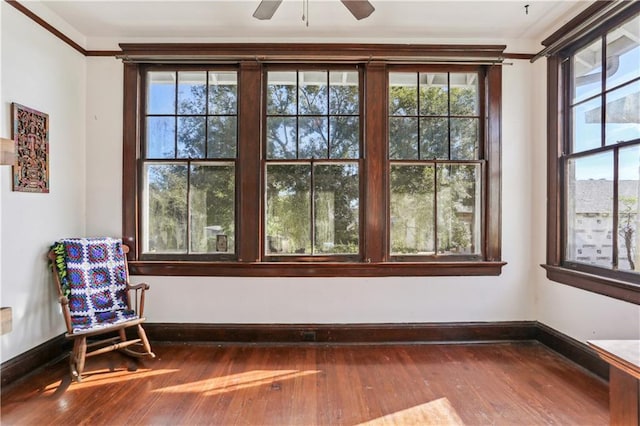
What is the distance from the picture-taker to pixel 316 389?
2275mm

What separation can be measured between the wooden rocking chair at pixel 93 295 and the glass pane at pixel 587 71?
12.3 feet

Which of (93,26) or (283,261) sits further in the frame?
(283,261)

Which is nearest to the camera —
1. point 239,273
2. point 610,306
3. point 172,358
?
point 610,306

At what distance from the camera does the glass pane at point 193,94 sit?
312 cm

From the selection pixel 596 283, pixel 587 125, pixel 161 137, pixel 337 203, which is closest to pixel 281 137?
pixel 337 203

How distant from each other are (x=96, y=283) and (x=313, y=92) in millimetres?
2415

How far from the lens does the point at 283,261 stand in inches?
122

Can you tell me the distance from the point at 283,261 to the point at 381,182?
3.70 feet

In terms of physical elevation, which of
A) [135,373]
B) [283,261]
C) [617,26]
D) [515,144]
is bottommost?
[135,373]

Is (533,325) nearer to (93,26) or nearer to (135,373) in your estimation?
(135,373)

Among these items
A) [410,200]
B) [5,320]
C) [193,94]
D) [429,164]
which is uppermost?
[193,94]

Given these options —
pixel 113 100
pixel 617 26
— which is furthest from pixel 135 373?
pixel 617 26

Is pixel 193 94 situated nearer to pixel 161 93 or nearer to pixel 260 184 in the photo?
pixel 161 93

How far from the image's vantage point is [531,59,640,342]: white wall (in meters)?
2.33
